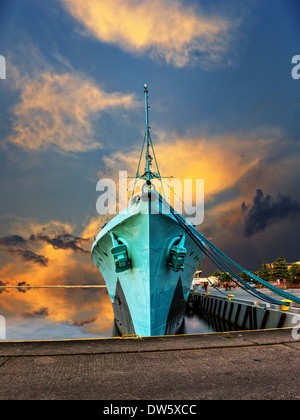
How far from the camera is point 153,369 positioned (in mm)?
3686

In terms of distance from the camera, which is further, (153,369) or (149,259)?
(149,259)

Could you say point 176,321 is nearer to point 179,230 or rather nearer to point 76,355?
point 179,230

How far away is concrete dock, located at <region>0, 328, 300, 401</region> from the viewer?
2922 millimetres

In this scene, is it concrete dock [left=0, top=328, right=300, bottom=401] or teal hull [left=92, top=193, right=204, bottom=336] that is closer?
concrete dock [left=0, top=328, right=300, bottom=401]

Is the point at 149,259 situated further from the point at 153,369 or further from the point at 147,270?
the point at 153,369

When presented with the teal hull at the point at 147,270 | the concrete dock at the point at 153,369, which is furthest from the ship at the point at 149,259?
the concrete dock at the point at 153,369

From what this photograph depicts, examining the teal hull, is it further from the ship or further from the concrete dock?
the concrete dock

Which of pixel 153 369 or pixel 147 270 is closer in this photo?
pixel 153 369

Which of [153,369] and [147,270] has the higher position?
[147,270]

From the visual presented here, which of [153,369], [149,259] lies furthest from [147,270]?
[153,369]

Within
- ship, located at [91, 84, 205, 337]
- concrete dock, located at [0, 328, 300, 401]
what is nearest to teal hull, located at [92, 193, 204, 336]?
ship, located at [91, 84, 205, 337]

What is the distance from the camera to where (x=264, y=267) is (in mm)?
72250

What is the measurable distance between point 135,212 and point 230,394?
7.97 meters
